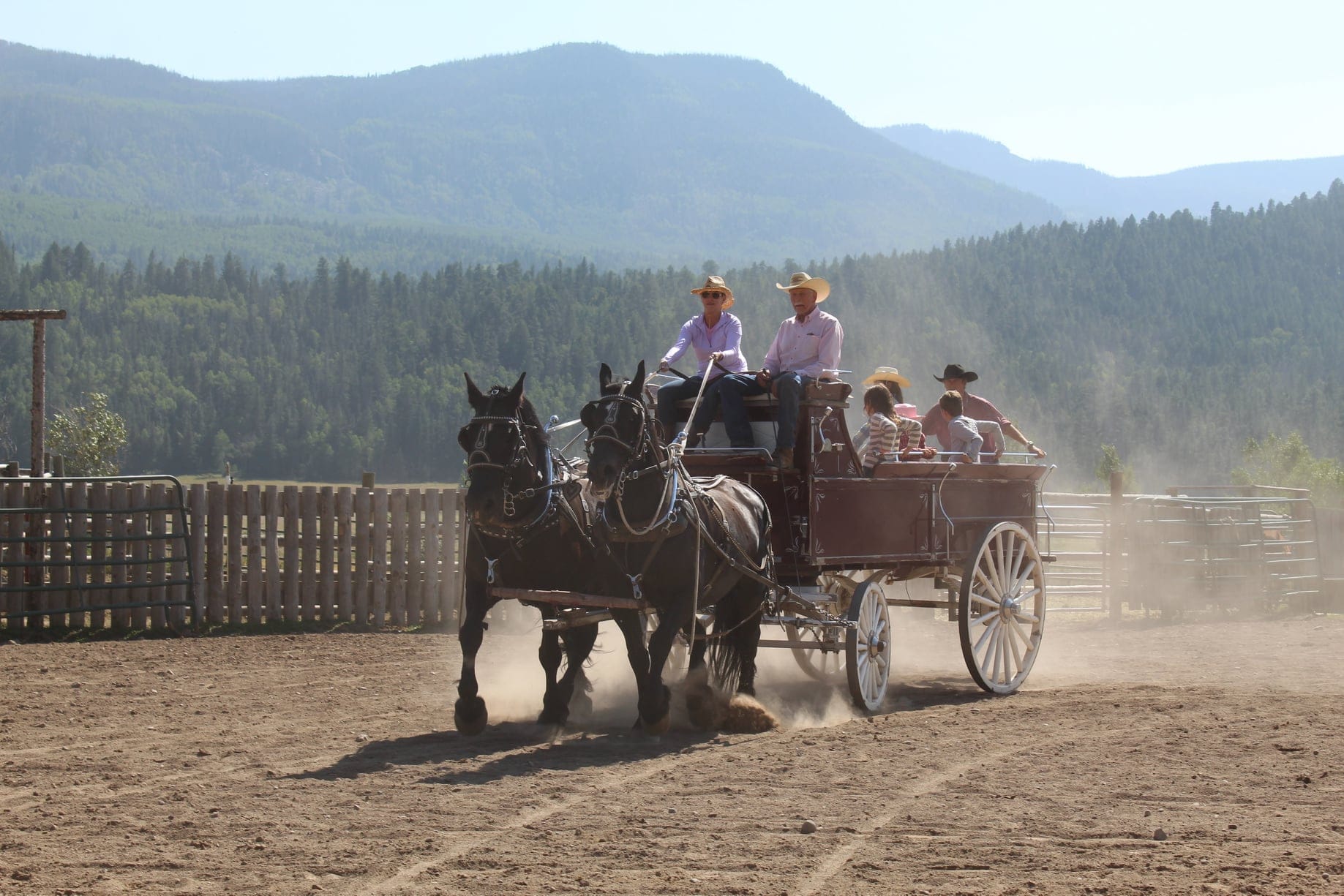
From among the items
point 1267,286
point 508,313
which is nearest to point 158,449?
point 508,313

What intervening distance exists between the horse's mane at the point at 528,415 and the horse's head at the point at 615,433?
0.32 m

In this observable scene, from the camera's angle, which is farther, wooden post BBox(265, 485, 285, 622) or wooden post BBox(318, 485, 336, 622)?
wooden post BBox(318, 485, 336, 622)

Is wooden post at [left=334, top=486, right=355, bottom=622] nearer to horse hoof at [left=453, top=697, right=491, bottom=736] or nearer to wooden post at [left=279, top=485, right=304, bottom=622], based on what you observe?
wooden post at [left=279, top=485, right=304, bottom=622]

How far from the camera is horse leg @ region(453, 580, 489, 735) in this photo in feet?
26.7

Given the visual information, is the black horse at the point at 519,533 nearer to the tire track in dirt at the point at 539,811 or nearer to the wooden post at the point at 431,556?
the tire track in dirt at the point at 539,811

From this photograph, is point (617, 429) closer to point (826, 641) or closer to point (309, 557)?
point (826, 641)

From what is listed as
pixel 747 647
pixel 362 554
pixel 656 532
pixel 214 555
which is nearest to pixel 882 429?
pixel 747 647

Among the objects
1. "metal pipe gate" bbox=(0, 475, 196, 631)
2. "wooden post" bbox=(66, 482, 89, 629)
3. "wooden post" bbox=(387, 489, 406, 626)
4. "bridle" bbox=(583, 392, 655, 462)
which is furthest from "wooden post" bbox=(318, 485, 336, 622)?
"bridle" bbox=(583, 392, 655, 462)

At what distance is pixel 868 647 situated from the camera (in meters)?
9.43

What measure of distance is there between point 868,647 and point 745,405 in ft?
5.98

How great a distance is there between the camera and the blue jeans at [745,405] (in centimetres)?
921

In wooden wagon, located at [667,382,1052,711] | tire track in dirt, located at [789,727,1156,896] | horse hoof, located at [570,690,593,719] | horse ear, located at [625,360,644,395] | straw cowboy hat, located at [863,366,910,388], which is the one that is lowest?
horse hoof, located at [570,690,593,719]

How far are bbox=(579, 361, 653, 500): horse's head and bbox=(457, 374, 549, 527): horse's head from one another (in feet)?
1.20

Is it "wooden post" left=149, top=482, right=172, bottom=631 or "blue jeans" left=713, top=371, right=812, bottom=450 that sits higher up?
"blue jeans" left=713, top=371, right=812, bottom=450
